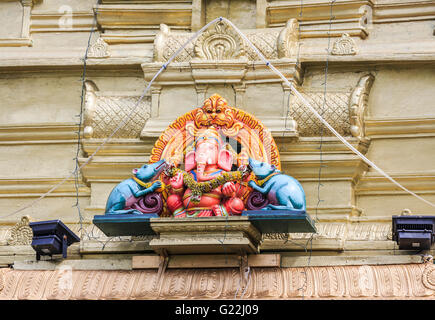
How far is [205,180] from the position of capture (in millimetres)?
12016

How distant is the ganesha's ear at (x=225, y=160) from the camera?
12.2m

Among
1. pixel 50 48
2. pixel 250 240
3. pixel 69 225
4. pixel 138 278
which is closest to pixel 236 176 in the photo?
pixel 250 240

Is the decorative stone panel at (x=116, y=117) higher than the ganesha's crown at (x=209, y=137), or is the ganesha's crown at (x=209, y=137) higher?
the decorative stone panel at (x=116, y=117)

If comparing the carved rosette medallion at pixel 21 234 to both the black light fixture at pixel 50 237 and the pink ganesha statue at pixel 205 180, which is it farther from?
the pink ganesha statue at pixel 205 180

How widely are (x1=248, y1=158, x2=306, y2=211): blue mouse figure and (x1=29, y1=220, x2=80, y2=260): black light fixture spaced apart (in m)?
1.99

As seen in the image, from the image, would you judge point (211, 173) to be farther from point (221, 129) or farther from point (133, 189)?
point (133, 189)

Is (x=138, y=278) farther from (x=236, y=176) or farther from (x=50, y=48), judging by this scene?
(x=50, y=48)

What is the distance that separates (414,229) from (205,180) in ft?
6.97

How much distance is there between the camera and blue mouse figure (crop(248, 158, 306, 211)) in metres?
11.6

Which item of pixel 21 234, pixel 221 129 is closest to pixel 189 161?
pixel 221 129

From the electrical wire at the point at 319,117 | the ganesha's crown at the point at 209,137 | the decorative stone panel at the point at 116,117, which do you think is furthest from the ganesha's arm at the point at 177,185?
the electrical wire at the point at 319,117

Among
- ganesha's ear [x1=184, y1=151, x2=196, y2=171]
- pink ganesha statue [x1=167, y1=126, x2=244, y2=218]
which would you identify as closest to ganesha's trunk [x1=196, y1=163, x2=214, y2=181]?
pink ganesha statue [x1=167, y1=126, x2=244, y2=218]

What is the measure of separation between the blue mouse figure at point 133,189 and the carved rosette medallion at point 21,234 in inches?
54.8

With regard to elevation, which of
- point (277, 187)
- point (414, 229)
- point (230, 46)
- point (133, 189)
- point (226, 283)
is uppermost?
point (230, 46)
